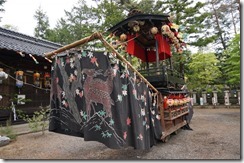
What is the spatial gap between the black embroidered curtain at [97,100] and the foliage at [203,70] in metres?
11.5

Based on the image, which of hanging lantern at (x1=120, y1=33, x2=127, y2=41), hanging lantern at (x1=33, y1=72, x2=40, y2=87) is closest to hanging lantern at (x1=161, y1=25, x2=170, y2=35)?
hanging lantern at (x1=120, y1=33, x2=127, y2=41)

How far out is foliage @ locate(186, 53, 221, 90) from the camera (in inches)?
509

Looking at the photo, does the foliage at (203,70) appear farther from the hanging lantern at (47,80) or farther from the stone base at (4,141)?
the stone base at (4,141)

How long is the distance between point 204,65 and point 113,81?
12561mm

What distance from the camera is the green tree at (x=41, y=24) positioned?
22.1 metres

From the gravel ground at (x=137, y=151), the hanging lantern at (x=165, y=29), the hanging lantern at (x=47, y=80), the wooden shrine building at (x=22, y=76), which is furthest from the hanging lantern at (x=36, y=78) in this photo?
the hanging lantern at (x=165, y=29)

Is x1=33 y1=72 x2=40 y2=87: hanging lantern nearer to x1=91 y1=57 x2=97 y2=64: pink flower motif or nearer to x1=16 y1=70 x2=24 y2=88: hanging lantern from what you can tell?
x1=16 y1=70 x2=24 y2=88: hanging lantern

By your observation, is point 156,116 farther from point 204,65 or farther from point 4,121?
point 204,65

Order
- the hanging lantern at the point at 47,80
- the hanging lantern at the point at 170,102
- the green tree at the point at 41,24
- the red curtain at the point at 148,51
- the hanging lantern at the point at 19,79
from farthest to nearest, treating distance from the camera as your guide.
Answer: the green tree at the point at 41,24, the hanging lantern at the point at 47,80, the hanging lantern at the point at 19,79, the red curtain at the point at 148,51, the hanging lantern at the point at 170,102

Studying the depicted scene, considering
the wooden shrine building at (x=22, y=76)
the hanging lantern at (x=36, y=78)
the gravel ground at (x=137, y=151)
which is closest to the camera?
the gravel ground at (x=137, y=151)

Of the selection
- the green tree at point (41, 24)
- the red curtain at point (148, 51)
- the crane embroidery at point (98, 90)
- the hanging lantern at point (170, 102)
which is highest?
the green tree at point (41, 24)

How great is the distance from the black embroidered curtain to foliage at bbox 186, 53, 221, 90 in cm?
1145

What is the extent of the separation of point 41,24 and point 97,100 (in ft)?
80.4

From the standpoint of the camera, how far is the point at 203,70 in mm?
13305
